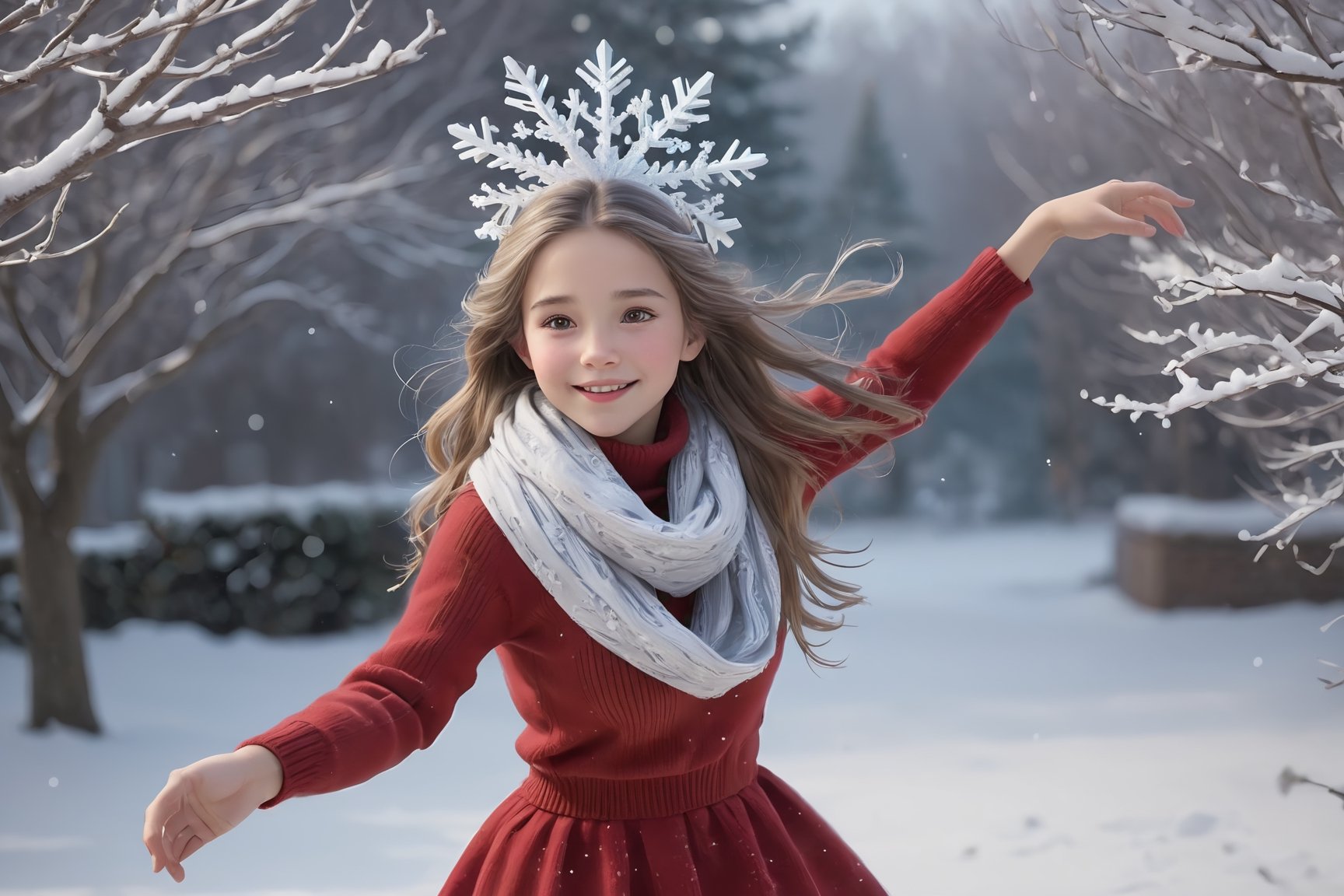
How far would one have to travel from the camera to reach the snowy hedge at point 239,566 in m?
8.05

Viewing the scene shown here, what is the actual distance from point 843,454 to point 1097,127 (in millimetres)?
11392

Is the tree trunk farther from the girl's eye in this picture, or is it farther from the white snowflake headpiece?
the girl's eye

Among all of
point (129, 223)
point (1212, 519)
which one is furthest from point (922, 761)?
point (129, 223)

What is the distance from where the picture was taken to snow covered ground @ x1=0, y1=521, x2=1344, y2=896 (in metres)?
4.74

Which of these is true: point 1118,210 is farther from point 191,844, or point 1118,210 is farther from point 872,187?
point 872,187

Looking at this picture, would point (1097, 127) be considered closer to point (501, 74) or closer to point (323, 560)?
point (501, 74)

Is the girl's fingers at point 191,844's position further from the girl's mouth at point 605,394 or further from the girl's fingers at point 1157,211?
the girl's fingers at point 1157,211

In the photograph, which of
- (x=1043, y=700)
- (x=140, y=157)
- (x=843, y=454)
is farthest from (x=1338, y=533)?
(x=140, y=157)

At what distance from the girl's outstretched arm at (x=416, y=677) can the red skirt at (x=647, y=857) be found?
0.27m

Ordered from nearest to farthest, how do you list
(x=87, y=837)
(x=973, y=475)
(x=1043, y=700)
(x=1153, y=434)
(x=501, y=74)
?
(x=87, y=837) < (x=1043, y=700) < (x=501, y=74) < (x=1153, y=434) < (x=973, y=475)

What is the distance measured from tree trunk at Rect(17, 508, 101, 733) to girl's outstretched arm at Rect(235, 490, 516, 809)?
14.8 ft

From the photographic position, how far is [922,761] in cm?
623

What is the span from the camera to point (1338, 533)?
27.3ft

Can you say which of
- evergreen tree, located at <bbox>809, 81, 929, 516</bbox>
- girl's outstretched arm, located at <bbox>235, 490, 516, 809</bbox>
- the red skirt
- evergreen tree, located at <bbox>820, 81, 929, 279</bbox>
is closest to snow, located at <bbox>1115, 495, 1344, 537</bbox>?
evergreen tree, located at <bbox>809, 81, 929, 516</bbox>
